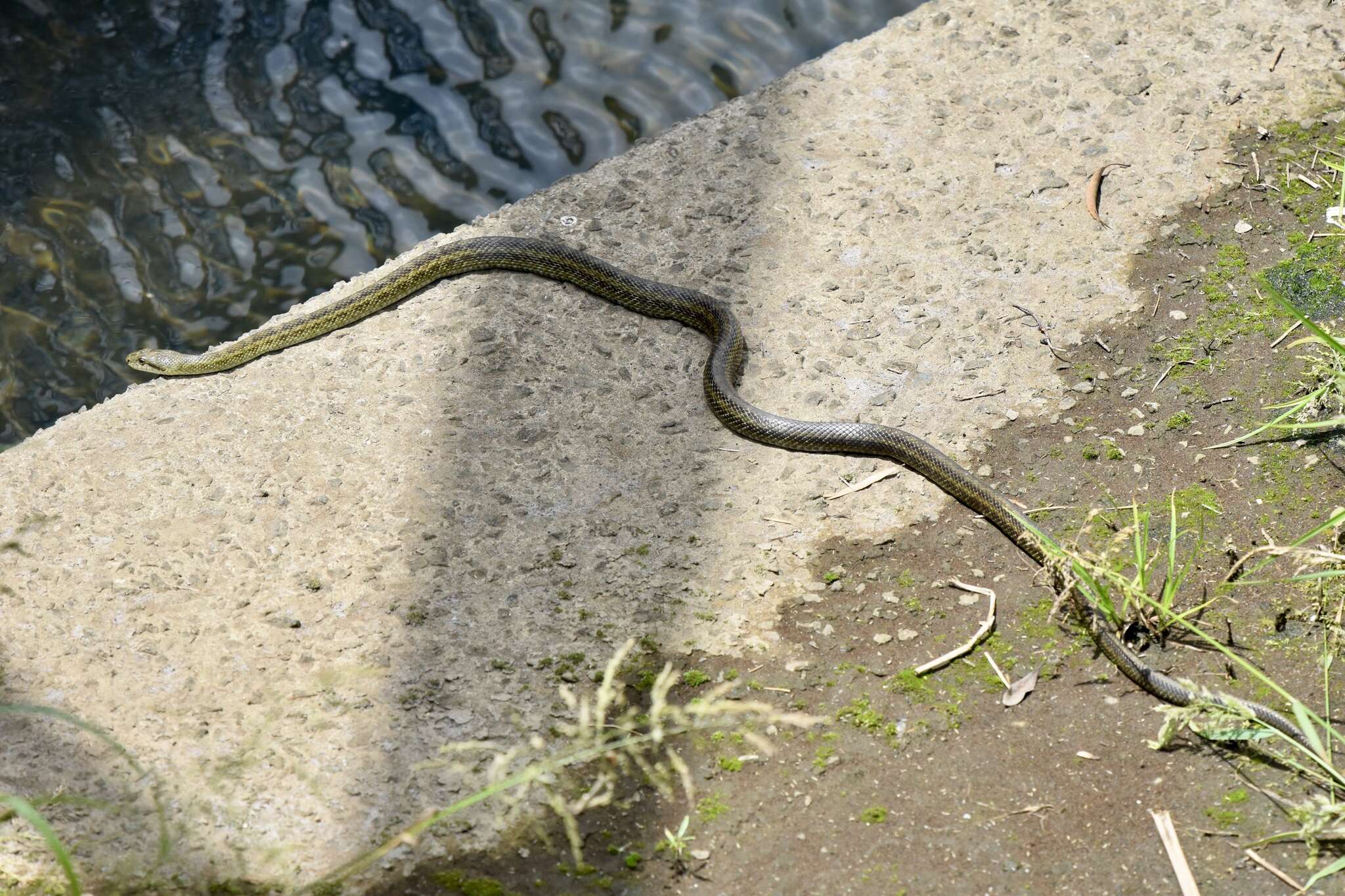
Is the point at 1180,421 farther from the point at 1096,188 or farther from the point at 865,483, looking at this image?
the point at 1096,188

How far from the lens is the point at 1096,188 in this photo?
6145 millimetres

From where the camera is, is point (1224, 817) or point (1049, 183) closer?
point (1224, 817)

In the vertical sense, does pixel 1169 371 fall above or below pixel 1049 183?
below

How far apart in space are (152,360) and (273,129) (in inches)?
95.4

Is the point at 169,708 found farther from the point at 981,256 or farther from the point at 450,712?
the point at 981,256

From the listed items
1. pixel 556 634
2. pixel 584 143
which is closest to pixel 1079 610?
pixel 556 634

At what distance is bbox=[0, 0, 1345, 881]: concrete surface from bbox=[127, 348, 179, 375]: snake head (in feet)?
1.43

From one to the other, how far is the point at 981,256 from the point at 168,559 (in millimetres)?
4103

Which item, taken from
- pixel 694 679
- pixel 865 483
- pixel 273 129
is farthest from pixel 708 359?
pixel 273 129

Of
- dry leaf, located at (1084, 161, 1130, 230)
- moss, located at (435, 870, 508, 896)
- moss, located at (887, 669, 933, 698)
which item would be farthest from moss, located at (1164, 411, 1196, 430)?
moss, located at (435, 870, 508, 896)

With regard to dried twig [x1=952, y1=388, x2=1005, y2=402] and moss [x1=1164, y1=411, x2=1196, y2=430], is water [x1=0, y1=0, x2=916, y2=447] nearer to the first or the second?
dried twig [x1=952, y1=388, x2=1005, y2=402]

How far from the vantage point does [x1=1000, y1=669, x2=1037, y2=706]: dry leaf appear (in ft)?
13.1

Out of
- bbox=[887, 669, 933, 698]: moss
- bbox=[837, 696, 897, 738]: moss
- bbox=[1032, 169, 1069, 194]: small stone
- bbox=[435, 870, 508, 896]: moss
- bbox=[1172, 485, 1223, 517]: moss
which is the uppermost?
bbox=[435, 870, 508, 896]: moss

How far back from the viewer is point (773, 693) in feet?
13.5
